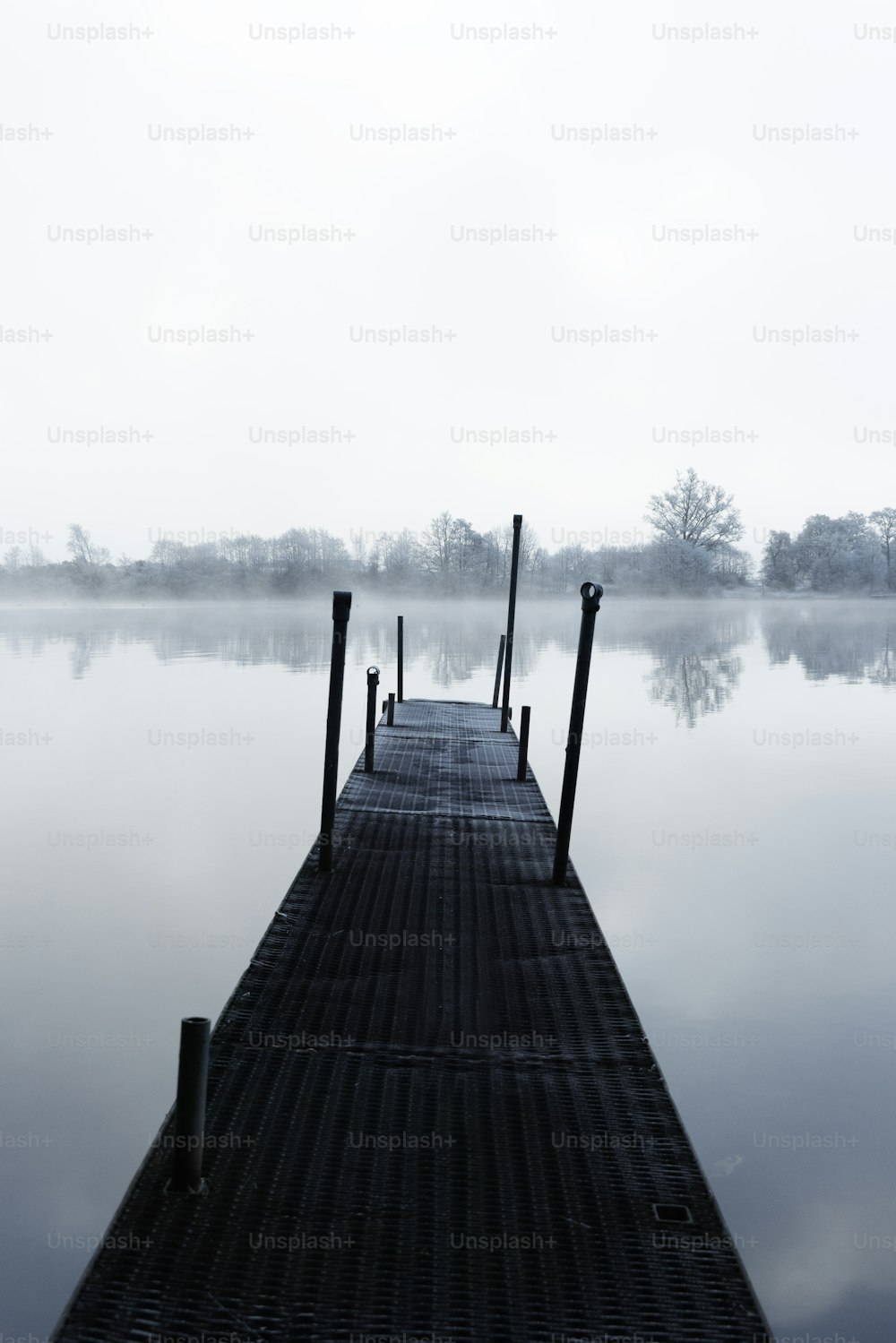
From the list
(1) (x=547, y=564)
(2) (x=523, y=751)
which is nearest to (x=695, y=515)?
(1) (x=547, y=564)

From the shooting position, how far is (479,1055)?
3.76 metres

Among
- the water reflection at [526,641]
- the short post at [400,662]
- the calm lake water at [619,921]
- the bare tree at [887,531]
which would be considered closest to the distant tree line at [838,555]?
the bare tree at [887,531]

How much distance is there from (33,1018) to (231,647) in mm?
25338

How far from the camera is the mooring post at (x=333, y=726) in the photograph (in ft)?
19.1

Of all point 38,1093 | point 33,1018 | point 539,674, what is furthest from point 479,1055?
point 539,674

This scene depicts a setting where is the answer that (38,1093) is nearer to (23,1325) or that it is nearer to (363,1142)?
(23,1325)

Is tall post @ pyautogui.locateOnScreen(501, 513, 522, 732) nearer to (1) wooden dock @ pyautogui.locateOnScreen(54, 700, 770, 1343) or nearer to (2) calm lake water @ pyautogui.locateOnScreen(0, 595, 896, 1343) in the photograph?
(2) calm lake water @ pyautogui.locateOnScreen(0, 595, 896, 1343)

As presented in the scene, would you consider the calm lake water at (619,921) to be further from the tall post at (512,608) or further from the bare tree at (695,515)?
the bare tree at (695,515)

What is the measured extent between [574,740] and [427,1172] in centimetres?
324

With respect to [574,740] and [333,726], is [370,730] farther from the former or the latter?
[574,740]

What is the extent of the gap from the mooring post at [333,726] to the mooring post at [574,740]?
1.39m

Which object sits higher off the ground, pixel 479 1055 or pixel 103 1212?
pixel 479 1055

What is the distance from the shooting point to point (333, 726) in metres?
6.01

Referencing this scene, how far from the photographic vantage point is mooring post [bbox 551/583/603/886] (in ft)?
19.2
